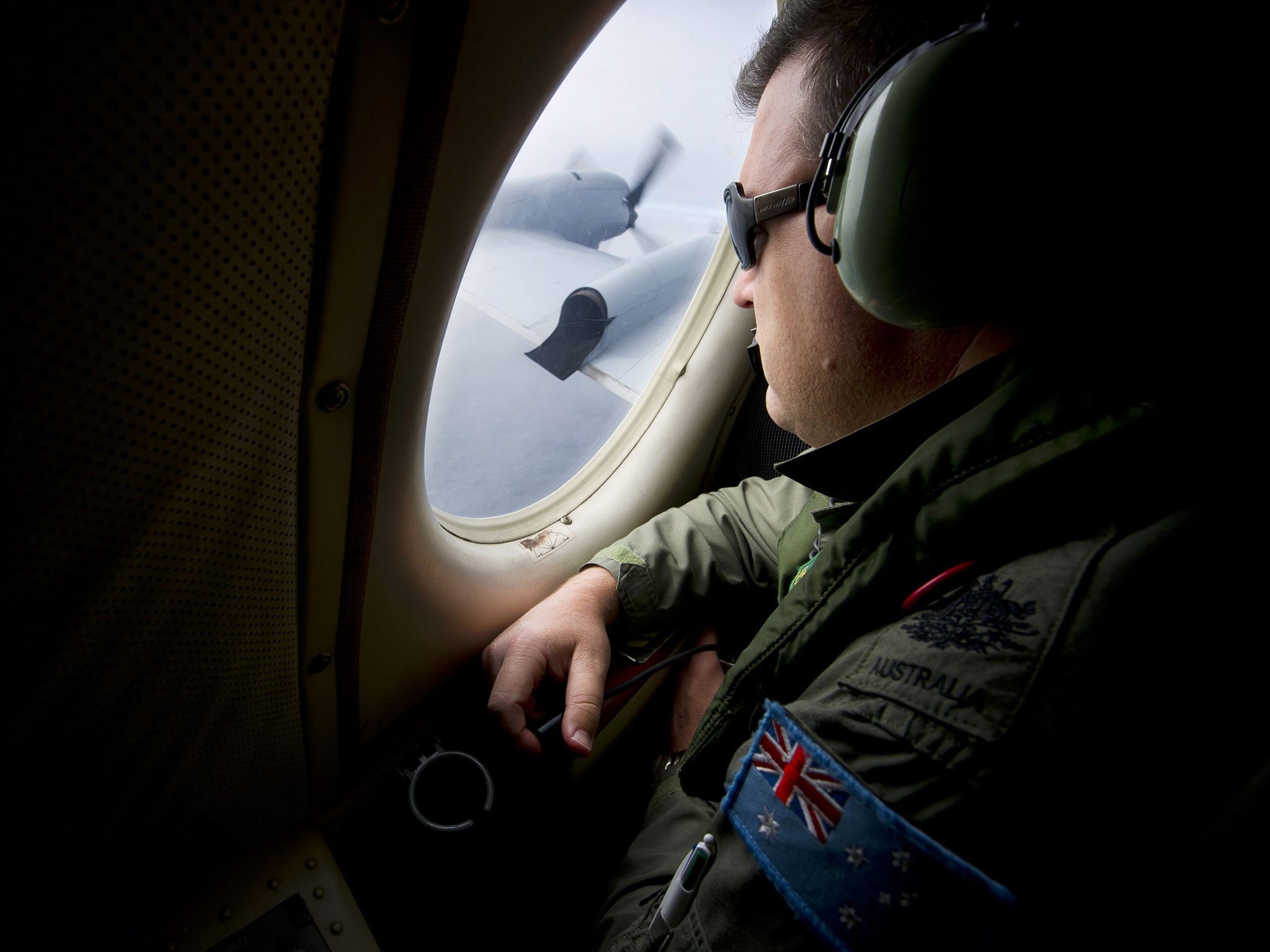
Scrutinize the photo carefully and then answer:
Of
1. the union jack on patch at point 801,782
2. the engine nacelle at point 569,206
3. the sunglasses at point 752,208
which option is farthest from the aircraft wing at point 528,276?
the union jack on patch at point 801,782

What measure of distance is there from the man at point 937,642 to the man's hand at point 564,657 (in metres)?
0.29

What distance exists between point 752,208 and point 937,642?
67 cm

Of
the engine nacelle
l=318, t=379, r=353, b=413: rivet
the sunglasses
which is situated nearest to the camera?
l=318, t=379, r=353, b=413: rivet

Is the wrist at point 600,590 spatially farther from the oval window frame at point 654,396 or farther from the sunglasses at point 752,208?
the sunglasses at point 752,208

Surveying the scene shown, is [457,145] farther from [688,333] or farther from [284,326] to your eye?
[688,333]

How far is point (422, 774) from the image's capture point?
1.06m

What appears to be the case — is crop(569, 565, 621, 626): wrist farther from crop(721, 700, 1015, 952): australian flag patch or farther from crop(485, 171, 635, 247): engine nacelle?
crop(485, 171, 635, 247): engine nacelle

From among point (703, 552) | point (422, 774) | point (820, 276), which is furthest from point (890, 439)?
point (422, 774)

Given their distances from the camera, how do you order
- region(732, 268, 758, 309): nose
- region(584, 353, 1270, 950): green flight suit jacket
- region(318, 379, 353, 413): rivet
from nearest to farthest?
region(584, 353, 1270, 950): green flight suit jacket < region(318, 379, 353, 413): rivet < region(732, 268, 758, 309): nose

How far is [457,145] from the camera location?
0.61 meters

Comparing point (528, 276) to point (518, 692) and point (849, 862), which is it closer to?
point (518, 692)

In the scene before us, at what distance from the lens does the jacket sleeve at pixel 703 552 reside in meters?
1.29

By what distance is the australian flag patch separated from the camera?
19.0 inches

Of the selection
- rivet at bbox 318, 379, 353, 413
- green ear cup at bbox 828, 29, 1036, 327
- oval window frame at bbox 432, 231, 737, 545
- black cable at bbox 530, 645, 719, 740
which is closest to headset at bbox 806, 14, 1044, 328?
green ear cup at bbox 828, 29, 1036, 327
